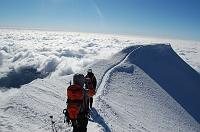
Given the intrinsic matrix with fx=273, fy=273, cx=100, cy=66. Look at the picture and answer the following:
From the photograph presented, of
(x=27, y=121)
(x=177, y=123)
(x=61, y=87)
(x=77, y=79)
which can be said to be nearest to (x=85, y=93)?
(x=77, y=79)

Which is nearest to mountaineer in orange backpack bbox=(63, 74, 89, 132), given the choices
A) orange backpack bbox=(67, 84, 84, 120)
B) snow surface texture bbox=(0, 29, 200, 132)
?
orange backpack bbox=(67, 84, 84, 120)

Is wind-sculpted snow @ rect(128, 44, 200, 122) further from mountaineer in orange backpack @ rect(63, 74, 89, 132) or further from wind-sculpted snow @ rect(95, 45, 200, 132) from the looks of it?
mountaineer in orange backpack @ rect(63, 74, 89, 132)

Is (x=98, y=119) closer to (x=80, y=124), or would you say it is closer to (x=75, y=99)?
(x=80, y=124)

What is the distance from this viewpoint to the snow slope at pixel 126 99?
15.1m

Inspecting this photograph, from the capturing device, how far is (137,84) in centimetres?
3488

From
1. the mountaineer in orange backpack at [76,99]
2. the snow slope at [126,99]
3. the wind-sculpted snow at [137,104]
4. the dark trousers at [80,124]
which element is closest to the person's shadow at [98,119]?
the snow slope at [126,99]

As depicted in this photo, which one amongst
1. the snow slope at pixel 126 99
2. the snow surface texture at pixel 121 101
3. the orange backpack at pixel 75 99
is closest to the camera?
the orange backpack at pixel 75 99

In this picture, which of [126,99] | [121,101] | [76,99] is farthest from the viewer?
[126,99]

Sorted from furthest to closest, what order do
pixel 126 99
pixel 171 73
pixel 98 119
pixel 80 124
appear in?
1. pixel 171 73
2. pixel 126 99
3. pixel 98 119
4. pixel 80 124

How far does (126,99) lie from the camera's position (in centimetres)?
2705

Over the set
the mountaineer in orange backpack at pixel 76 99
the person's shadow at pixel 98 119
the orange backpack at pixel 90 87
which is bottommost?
the person's shadow at pixel 98 119

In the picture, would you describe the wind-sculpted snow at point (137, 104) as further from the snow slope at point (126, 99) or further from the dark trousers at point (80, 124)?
the dark trousers at point (80, 124)

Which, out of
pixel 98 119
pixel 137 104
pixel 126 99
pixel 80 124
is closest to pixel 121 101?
pixel 126 99

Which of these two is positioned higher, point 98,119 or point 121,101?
point 98,119
